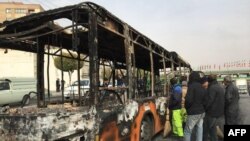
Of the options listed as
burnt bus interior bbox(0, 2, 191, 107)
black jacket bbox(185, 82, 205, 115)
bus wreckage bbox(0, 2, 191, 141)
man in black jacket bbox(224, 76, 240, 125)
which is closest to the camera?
bus wreckage bbox(0, 2, 191, 141)

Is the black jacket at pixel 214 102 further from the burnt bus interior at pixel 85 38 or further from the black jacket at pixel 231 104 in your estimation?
the burnt bus interior at pixel 85 38

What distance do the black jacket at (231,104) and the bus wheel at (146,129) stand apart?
2.06 metres

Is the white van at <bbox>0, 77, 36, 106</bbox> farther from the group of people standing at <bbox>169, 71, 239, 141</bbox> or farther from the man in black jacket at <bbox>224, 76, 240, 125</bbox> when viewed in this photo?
the man in black jacket at <bbox>224, 76, 240, 125</bbox>

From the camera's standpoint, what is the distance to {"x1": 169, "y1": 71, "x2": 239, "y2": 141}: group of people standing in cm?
966

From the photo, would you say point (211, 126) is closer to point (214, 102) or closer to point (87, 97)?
point (214, 102)

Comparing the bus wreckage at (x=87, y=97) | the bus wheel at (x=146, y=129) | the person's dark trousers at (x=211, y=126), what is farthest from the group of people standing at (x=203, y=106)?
the bus wheel at (x=146, y=129)

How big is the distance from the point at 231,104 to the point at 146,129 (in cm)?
247

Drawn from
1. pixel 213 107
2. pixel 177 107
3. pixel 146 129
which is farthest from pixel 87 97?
pixel 177 107

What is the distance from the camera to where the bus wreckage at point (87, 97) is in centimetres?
658

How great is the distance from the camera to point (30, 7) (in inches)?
4599

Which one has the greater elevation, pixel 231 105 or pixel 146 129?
pixel 231 105

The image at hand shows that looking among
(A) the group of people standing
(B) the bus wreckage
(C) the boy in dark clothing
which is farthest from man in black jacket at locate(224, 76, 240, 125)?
(B) the bus wreckage

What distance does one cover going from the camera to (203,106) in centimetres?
998

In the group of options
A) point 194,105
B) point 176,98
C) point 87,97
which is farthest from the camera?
point 176,98
